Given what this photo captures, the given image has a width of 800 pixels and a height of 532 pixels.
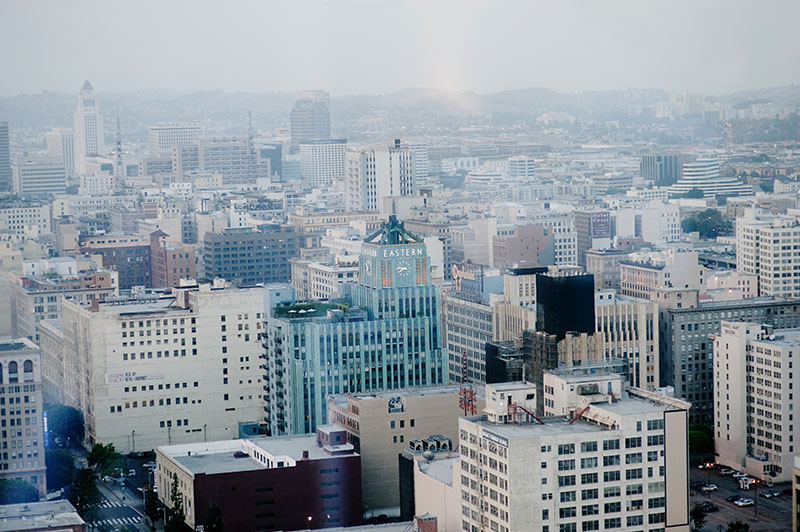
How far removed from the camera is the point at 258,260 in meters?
28.5

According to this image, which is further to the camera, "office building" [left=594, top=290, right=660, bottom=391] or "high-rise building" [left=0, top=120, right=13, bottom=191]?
"high-rise building" [left=0, top=120, right=13, bottom=191]

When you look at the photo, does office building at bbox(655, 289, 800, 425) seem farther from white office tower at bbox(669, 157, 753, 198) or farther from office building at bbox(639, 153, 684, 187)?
office building at bbox(639, 153, 684, 187)

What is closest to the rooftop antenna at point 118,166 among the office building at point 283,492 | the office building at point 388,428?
the office building at point 388,428

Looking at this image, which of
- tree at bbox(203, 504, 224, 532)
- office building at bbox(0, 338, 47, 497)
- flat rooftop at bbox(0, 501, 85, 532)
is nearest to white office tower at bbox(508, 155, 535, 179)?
office building at bbox(0, 338, 47, 497)

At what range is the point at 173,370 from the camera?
1852 cm

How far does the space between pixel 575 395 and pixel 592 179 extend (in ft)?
82.5

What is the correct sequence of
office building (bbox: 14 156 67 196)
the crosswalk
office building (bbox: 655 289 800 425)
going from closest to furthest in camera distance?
the crosswalk < office building (bbox: 655 289 800 425) < office building (bbox: 14 156 67 196)

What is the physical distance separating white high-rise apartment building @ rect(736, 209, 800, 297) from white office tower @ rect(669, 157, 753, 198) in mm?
7787

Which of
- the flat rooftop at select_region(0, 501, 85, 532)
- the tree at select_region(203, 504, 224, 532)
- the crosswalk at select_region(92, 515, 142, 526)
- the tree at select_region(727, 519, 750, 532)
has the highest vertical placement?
the flat rooftop at select_region(0, 501, 85, 532)

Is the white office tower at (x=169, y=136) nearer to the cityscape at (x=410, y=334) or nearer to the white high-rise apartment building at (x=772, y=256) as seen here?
the cityscape at (x=410, y=334)

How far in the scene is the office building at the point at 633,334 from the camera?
58.0 ft

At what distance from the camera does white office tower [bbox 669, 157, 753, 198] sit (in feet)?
108

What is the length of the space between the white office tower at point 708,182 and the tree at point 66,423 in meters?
17.1

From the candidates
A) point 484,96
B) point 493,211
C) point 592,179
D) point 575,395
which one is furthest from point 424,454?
point 592,179
